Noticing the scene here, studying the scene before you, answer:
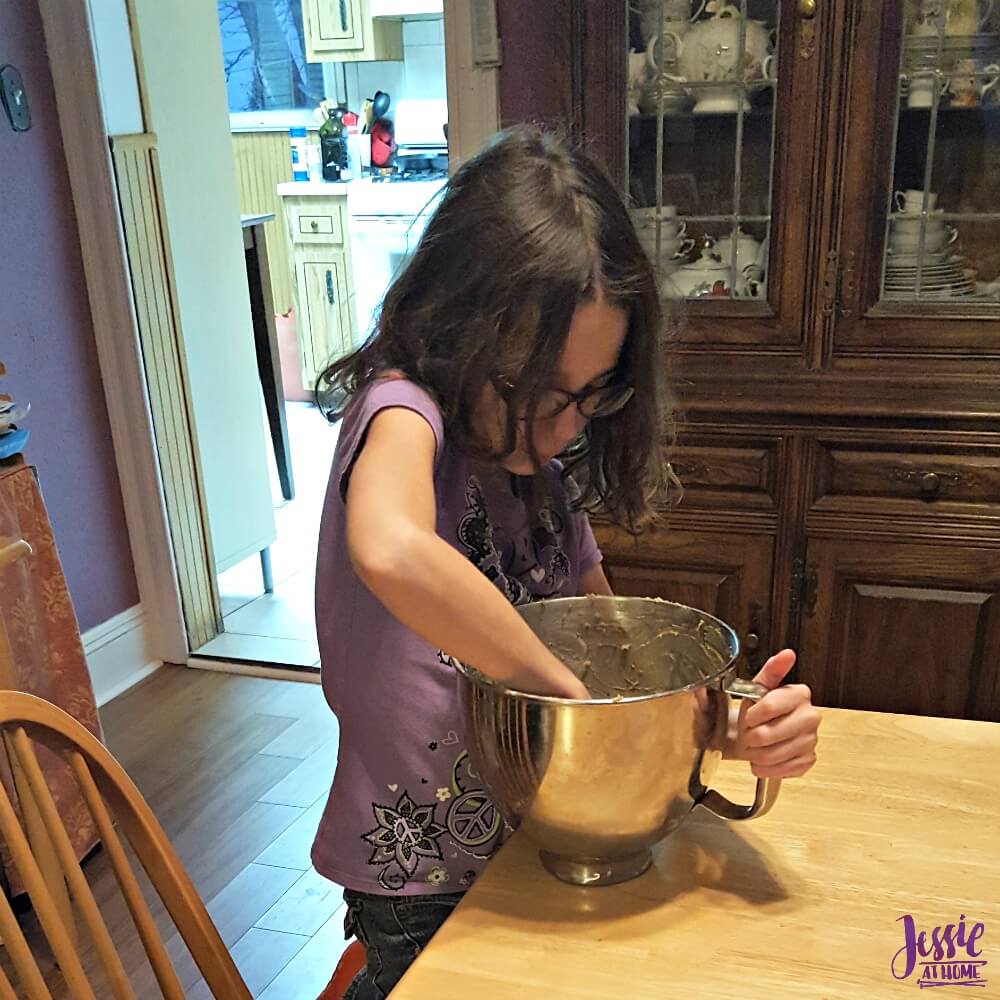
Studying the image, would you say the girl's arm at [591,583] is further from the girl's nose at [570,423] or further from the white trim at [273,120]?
the white trim at [273,120]

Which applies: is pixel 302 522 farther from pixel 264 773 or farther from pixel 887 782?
pixel 887 782

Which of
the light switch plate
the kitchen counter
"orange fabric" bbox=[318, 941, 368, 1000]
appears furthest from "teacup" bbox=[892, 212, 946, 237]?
the kitchen counter

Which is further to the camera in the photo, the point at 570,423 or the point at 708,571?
the point at 708,571

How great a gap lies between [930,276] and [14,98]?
6.04ft

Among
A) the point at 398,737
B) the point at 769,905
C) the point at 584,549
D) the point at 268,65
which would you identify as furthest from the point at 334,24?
the point at 769,905

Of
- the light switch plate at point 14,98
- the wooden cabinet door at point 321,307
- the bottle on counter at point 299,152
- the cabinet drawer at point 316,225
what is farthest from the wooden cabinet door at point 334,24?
the light switch plate at point 14,98

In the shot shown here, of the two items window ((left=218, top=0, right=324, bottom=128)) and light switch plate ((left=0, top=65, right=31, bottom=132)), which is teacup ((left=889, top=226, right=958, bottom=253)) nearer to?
light switch plate ((left=0, top=65, right=31, bottom=132))

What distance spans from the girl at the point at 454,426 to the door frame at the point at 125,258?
1.19 metres

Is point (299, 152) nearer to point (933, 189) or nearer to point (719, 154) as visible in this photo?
A: point (719, 154)

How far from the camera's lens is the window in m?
5.18

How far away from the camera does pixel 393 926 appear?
0.88m

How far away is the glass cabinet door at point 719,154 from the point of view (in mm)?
1771

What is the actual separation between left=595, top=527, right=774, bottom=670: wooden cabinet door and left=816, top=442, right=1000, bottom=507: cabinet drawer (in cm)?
16

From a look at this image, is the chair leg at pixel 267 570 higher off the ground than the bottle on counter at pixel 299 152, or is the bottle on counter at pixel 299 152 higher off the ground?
the bottle on counter at pixel 299 152
